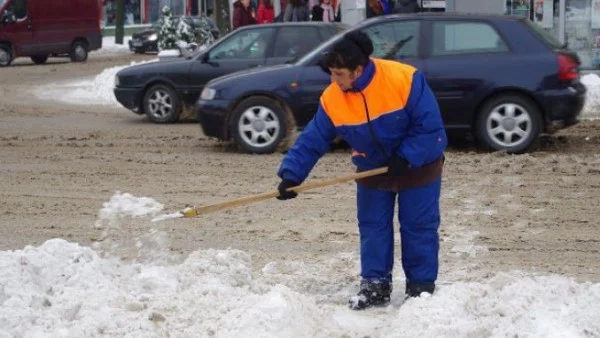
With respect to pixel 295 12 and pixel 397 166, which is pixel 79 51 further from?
pixel 397 166

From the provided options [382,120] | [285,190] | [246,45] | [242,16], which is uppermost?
[242,16]

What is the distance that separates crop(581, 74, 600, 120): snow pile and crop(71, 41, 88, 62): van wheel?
1966 cm

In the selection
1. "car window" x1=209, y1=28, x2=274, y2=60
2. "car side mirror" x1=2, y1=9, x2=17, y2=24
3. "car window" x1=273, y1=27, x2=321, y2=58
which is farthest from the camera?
"car side mirror" x1=2, y1=9, x2=17, y2=24

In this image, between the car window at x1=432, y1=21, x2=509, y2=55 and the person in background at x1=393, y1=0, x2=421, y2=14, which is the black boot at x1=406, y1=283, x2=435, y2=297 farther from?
the person in background at x1=393, y1=0, x2=421, y2=14

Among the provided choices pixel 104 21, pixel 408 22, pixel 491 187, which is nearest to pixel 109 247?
A: pixel 491 187

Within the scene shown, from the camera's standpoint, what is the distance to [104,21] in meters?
49.7

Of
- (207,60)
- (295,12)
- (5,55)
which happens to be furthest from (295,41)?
(5,55)

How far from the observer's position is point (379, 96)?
6402 millimetres

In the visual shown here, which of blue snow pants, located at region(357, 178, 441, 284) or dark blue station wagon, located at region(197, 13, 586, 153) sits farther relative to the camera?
dark blue station wagon, located at region(197, 13, 586, 153)

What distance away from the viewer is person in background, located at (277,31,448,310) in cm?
640

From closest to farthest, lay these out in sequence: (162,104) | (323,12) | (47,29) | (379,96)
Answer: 1. (379,96)
2. (162,104)
3. (323,12)
4. (47,29)

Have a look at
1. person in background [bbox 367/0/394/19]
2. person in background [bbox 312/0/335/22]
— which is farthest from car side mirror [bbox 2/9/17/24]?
person in background [bbox 367/0/394/19]

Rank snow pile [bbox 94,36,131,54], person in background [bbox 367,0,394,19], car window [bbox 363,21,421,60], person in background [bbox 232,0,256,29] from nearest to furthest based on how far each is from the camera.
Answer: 1. car window [bbox 363,21,421,60]
2. person in background [bbox 367,0,394,19]
3. person in background [bbox 232,0,256,29]
4. snow pile [bbox 94,36,131,54]

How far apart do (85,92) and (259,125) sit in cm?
1060
